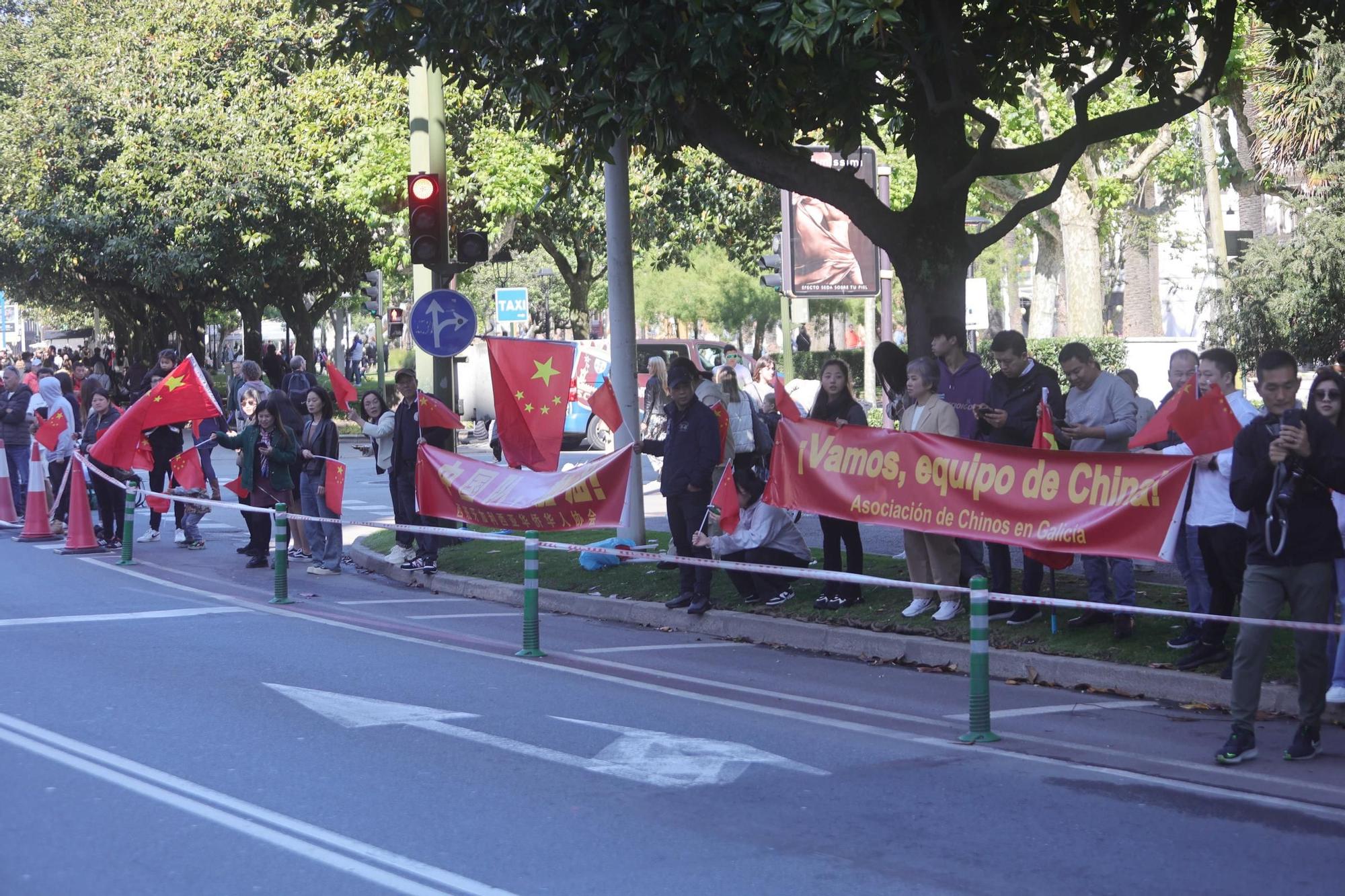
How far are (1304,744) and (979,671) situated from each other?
155cm

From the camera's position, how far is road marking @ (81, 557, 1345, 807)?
676 cm

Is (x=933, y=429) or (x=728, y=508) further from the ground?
(x=933, y=429)

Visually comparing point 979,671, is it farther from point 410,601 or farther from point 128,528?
point 128,528

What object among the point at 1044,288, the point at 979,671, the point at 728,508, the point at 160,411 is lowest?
the point at 979,671

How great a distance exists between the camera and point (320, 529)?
14438 mm

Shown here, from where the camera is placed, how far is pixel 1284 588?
7.23 meters

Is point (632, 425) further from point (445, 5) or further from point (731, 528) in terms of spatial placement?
point (445, 5)

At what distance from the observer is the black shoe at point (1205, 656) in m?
8.87

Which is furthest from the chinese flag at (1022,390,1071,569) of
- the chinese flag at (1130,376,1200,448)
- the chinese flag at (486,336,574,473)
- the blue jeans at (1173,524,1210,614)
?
the chinese flag at (486,336,574,473)

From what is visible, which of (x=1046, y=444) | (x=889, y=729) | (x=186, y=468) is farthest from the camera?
(x=186, y=468)

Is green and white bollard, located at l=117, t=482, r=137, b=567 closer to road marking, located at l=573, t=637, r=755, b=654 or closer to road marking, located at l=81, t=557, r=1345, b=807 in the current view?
road marking, located at l=81, t=557, r=1345, b=807

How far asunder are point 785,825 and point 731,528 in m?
5.62

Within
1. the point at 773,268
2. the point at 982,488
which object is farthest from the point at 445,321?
the point at 773,268

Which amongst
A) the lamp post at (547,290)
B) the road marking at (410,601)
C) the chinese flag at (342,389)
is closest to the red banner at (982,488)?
the road marking at (410,601)
